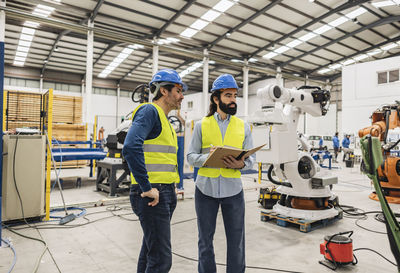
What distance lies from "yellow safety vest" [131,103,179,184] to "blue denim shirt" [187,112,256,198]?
1.34ft

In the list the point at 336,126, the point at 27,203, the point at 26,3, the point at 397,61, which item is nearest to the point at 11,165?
the point at 27,203

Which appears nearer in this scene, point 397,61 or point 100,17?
point 100,17

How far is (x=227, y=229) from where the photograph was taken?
89.2 inches

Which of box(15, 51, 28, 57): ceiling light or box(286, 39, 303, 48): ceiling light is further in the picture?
box(15, 51, 28, 57): ceiling light

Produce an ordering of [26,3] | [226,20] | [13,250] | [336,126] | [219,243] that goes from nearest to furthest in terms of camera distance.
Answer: [13,250] → [219,243] → [26,3] → [226,20] → [336,126]

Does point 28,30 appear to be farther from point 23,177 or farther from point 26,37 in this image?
point 23,177

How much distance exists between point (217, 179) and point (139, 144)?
0.81 m

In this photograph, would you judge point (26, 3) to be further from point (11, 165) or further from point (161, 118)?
point (161, 118)

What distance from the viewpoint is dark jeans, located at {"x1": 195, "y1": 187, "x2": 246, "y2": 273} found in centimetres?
221

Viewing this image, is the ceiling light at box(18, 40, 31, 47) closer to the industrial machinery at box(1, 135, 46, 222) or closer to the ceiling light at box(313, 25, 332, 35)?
the industrial machinery at box(1, 135, 46, 222)

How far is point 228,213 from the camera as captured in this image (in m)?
2.25

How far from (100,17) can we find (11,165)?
10385mm

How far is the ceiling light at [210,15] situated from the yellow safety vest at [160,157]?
1197 centimetres

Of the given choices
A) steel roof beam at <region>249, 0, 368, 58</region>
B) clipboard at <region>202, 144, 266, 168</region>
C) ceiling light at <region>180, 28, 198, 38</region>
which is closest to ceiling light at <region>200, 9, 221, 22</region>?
ceiling light at <region>180, 28, 198, 38</region>
